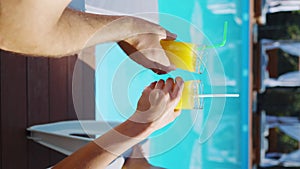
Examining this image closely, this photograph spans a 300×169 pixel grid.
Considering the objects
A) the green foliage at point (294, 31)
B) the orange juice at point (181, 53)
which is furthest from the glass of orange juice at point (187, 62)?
the green foliage at point (294, 31)

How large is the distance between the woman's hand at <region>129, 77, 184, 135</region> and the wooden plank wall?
34.2 inches

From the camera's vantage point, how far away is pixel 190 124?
353mm

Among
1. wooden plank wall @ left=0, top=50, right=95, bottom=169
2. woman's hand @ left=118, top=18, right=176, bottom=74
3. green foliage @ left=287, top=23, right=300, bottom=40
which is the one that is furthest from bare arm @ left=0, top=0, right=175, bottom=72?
green foliage @ left=287, top=23, right=300, bottom=40


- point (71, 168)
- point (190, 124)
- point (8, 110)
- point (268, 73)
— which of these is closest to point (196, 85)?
point (190, 124)

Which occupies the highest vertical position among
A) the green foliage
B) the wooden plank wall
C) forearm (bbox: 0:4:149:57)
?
the green foliage

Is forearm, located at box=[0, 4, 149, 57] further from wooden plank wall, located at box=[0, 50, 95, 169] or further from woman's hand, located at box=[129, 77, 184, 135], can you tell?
wooden plank wall, located at box=[0, 50, 95, 169]

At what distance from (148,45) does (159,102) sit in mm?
51

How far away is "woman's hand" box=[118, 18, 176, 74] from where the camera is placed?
34cm

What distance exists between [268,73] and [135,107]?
2306mm

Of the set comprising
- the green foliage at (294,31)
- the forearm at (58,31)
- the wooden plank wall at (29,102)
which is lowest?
the wooden plank wall at (29,102)

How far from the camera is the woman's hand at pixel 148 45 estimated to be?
0.34 m

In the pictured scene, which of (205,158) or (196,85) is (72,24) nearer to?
(196,85)

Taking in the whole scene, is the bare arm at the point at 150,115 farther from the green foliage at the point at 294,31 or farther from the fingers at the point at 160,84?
the green foliage at the point at 294,31

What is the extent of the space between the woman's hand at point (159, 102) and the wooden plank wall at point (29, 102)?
868 mm
